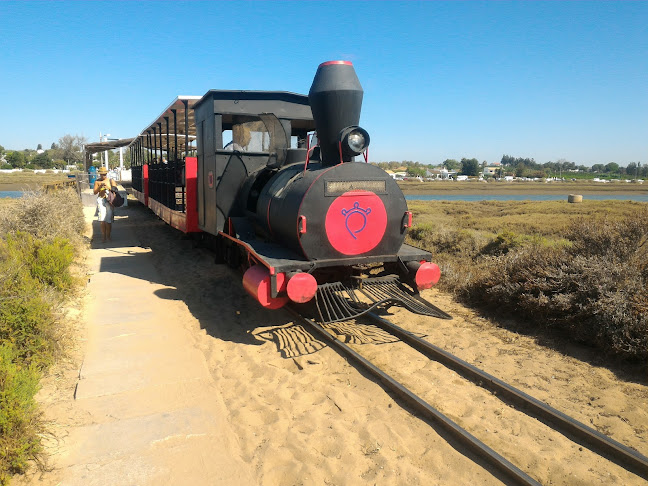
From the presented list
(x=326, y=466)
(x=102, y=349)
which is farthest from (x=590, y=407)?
(x=102, y=349)

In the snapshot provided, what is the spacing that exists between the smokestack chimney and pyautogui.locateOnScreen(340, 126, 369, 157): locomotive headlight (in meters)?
0.09

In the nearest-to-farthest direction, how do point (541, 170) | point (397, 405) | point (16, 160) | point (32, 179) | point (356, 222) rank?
point (397, 405) < point (356, 222) < point (32, 179) < point (16, 160) < point (541, 170)

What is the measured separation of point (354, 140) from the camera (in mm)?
4965

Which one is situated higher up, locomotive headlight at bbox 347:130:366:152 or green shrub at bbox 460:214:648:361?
locomotive headlight at bbox 347:130:366:152

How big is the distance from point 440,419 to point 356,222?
2.25 meters

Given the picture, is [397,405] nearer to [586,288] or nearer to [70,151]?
[586,288]

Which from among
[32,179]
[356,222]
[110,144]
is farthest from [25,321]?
[32,179]

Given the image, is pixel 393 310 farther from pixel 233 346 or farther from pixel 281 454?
pixel 281 454

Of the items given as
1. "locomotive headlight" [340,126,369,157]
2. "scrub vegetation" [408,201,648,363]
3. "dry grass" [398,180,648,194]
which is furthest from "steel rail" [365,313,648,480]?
"dry grass" [398,180,648,194]

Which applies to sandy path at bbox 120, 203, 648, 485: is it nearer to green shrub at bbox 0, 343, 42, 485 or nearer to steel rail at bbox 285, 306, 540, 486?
steel rail at bbox 285, 306, 540, 486

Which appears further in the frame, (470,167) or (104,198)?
(470,167)

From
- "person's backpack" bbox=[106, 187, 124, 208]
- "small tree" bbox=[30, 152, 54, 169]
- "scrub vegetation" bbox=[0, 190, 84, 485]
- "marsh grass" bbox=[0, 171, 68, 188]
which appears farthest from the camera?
"small tree" bbox=[30, 152, 54, 169]

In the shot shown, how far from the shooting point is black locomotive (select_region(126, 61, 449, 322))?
4.76 m

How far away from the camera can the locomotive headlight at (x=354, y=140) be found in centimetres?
492
